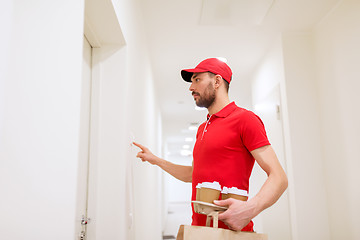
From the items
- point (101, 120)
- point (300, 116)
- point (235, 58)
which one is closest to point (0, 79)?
point (101, 120)

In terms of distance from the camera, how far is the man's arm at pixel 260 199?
38.1 inches

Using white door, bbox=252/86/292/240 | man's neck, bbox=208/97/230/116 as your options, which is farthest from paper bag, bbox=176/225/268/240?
white door, bbox=252/86/292/240

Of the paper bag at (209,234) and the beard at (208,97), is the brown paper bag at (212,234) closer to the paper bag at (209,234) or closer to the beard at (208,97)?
the paper bag at (209,234)

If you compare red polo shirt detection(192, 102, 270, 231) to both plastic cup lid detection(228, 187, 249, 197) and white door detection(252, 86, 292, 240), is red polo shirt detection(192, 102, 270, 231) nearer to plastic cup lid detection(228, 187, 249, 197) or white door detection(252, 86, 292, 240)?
plastic cup lid detection(228, 187, 249, 197)

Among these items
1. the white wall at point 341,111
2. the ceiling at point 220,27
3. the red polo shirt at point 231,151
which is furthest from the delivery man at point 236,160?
the white wall at point 341,111

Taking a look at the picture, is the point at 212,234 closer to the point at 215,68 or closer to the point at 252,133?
the point at 252,133

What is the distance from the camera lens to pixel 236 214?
3.19 ft

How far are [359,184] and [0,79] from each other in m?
2.26

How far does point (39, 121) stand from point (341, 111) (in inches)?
88.7

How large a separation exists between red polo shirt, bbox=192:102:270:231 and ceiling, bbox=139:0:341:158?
1.28 metres

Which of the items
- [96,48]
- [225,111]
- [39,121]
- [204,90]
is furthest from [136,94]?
[39,121]

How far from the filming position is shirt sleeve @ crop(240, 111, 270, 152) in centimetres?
115

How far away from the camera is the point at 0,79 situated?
53 centimetres

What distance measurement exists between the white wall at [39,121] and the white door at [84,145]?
2.01 feet
